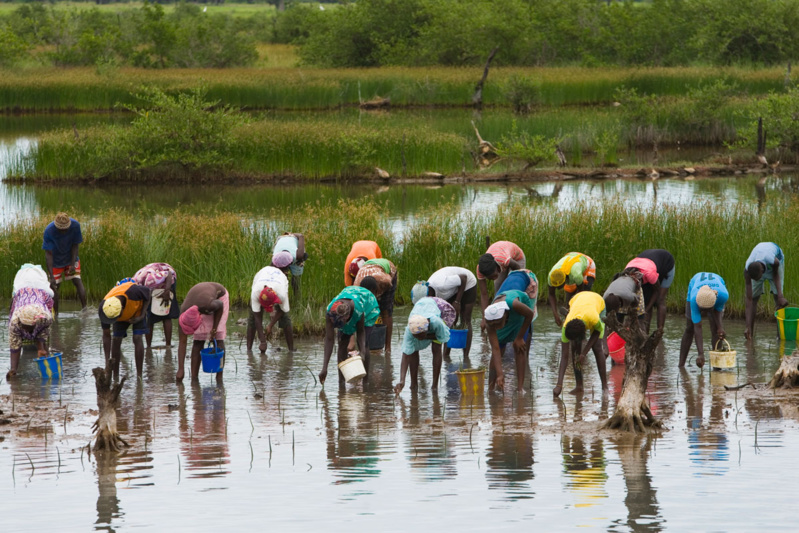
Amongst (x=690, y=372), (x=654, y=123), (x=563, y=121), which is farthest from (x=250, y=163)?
(x=690, y=372)

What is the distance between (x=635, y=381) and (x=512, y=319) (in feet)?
7.46

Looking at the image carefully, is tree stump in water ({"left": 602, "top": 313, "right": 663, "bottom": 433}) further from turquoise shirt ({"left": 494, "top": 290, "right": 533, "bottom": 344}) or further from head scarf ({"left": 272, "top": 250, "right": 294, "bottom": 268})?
head scarf ({"left": 272, "top": 250, "right": 294, "bottom": 268})

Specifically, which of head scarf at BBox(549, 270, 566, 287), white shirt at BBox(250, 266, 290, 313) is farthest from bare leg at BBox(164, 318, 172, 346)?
head scarf at BBox(549, 270, 566, 287)

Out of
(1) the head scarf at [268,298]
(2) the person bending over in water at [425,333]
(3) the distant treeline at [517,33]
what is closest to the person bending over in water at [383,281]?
(2) the person bending over in water at [425,333]

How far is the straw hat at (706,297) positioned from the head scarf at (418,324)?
3.22 m

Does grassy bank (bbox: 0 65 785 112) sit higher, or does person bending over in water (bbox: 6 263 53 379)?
grassy bank (bbox: 0 65 785 112)

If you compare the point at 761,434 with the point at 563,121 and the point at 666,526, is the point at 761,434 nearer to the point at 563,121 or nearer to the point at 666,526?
the point at 666,526

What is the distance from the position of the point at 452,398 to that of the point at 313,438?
190 cm

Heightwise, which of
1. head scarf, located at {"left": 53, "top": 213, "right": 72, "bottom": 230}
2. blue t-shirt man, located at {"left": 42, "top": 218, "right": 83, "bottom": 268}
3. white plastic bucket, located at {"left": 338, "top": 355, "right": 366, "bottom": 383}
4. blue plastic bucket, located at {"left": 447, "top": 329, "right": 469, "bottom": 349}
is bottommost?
white plastic bucket, located at {"left": 338, "top": 355, "right": 366, "bottom": 383}

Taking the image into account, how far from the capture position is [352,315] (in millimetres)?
10719

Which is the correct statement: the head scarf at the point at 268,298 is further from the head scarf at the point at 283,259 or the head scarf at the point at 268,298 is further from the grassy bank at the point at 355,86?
the grassy bank at the point at 355,86

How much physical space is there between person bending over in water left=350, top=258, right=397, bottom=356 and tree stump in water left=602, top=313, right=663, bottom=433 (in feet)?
10.00

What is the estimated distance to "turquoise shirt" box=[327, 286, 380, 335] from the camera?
35.1ft

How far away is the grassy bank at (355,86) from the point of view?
47500 mm
